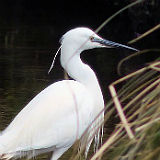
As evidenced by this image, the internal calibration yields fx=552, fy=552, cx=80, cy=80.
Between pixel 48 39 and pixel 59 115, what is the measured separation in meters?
9.22

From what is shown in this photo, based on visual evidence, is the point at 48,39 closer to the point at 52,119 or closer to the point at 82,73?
the point at 82,73

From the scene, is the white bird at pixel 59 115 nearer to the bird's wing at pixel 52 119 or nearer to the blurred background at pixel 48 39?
the bird's wing at pixel 52 119

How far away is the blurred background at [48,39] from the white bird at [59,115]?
64.2 inches

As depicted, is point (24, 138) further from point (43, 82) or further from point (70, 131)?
point (43, 82)

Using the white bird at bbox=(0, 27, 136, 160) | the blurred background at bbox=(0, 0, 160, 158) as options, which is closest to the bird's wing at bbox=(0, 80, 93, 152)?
the white bird at bbox=(0, 27, 136, 160)

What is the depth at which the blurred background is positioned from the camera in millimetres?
8422

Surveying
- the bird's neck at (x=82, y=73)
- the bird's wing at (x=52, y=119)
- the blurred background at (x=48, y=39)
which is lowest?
the bird's wing at (x=52, y=119)

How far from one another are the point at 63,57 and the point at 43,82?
401 centimetres

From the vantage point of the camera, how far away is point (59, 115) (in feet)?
14.9

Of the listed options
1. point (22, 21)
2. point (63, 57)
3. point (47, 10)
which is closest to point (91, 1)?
point (47, 10)

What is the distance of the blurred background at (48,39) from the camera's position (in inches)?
332

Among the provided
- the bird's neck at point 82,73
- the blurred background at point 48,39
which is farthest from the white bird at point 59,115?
the blurred background at point 48,39

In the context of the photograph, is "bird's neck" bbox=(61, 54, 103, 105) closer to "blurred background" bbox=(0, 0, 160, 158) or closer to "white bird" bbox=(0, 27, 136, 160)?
"white bird" bbox=(0, 27, 136, 160)

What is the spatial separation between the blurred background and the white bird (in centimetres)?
163
